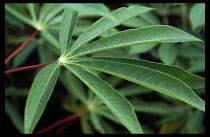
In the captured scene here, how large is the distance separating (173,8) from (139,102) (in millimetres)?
703

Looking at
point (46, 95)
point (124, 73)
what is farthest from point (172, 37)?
point (46, 95)

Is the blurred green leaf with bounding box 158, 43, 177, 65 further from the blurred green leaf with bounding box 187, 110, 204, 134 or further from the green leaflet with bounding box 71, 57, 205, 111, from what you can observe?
the green leaflet with bounding box 71, 57, 205, 111

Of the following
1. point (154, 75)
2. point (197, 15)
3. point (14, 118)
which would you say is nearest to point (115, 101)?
point (154, 75)

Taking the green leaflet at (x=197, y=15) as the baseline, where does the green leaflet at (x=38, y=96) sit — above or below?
below

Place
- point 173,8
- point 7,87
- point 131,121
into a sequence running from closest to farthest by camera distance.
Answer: point 131,121
point 7,87
point 173,8

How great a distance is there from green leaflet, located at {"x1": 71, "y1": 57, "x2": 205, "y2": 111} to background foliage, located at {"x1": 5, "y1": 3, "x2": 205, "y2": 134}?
43cm

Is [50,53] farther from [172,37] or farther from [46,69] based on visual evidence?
[172,37]

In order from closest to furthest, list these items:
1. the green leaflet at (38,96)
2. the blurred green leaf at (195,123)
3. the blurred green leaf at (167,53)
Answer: the green leaflet at (38,96)
the blurred green leaf at (167,53)
the blurred green leaf at (195,123)

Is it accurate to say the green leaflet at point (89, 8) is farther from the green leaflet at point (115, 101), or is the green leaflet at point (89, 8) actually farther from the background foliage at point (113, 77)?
the background foliage at point (113, 77)

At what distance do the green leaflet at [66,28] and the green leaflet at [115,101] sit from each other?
0.37 ft

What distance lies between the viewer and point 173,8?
1.92 metres

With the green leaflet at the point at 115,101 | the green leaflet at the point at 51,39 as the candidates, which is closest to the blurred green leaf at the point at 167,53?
the green leaflet at the point at 51,39

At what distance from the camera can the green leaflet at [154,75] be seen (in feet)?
2.43

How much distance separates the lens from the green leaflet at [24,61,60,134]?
0.72 metres
